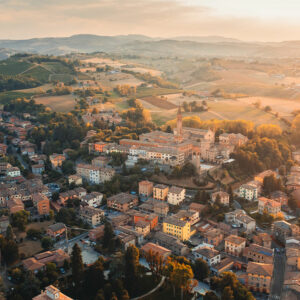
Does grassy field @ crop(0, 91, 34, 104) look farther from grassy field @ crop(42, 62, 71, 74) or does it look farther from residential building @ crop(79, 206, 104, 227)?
residential building @ crop(79, 206, 104, 227)

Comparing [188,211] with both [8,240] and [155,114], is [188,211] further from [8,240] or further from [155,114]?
[155,114]

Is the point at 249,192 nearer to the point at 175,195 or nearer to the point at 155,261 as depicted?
the point at 175,195

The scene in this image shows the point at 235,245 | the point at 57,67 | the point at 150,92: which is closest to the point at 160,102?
the point at 150,92

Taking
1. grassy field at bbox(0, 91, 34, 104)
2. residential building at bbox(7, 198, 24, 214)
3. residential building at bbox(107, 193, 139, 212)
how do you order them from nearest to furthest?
residential building at bbox(7, 198, 24, 214), residential building at bbox(107, 193, 139, 212), grassy field at bbox(0, 91, 34, 104)

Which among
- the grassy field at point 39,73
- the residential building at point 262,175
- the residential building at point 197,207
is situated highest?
the grassy field at point 39,73

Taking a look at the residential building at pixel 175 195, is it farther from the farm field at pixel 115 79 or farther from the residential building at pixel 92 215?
the farm field at pixel 115 79

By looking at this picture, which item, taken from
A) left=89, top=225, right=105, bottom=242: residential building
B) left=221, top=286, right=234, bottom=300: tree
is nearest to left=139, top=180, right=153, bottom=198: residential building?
left=89, top=225, right=105, bottom=242: residential building

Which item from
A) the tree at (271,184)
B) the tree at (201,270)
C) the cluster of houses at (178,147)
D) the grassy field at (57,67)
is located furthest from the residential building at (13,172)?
the grassy field at (57,67)
